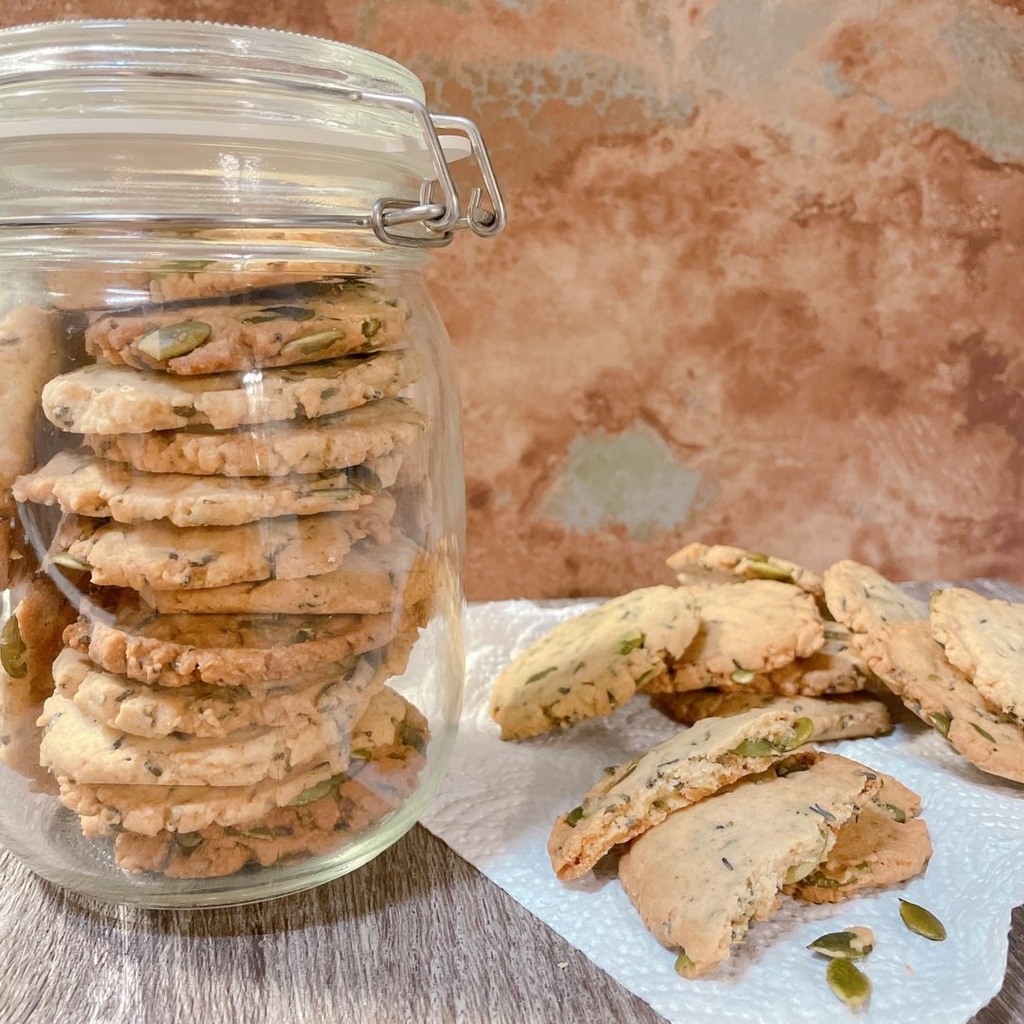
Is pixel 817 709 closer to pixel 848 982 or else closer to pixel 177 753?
pixel 848 982

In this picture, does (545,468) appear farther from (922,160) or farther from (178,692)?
(178,692)

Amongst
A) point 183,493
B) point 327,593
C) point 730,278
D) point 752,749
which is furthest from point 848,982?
point 730,278

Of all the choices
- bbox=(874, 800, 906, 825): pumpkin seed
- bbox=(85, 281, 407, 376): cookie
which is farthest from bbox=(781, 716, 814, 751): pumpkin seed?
bbox=(85, 281, 407, 376): cookie

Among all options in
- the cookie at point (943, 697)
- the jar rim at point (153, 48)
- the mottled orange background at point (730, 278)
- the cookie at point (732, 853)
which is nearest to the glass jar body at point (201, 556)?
the jar rim at point (153, 48)

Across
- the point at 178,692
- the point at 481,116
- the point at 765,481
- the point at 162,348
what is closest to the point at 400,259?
the point at 162,348

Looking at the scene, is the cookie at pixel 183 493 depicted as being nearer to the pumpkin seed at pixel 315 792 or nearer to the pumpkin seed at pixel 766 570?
the pumpkin seed at pixel 315 792

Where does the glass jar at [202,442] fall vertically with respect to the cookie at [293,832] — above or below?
above
